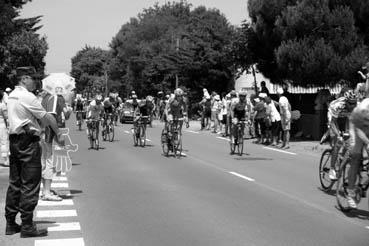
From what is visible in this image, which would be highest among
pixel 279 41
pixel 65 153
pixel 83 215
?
pixel 279 41

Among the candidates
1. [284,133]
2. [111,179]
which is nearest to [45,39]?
[284,133]

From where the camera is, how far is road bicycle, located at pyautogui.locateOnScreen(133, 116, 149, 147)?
69.6 feet

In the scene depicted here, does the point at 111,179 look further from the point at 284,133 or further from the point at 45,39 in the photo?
the point at 45,39

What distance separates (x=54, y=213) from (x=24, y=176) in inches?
64.8

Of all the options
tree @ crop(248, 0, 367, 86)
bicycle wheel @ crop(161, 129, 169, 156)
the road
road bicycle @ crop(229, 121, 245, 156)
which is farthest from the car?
the road

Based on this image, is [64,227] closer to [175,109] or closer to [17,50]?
[175,109]

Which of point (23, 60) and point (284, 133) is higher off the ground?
point (23, 60)

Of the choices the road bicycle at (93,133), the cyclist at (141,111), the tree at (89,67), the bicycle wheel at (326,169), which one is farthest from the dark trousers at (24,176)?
the tree at (89,67)

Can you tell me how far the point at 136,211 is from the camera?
8617 mm

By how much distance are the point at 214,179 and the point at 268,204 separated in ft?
10.1

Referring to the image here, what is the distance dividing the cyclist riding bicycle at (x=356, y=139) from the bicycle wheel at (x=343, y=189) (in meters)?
0.22

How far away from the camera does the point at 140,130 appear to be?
21.5 metres

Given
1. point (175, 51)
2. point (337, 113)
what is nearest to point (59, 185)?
point (337, 113)

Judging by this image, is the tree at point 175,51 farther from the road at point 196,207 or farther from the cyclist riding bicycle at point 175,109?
the road at point 196,207
